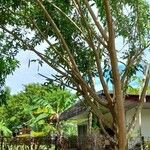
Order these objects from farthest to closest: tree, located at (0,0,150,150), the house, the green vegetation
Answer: the green vegetation
the house
tree, located at (0,0,150,150)

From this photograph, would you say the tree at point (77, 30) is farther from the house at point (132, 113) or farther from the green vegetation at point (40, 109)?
the house at point (132, 113)

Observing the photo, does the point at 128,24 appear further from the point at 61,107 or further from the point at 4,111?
the point at 4,111

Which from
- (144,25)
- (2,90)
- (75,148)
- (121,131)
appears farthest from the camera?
(75,148)

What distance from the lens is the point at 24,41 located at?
9305 mm

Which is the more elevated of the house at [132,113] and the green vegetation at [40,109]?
the green vegetation at [40,109]

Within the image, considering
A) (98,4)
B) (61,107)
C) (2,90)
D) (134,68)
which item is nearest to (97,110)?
(134,68)

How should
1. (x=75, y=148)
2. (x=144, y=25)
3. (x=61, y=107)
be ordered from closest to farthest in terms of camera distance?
1. (x=144, y=25)
2. (x=75, y=148)
3. (x=61, y=107)

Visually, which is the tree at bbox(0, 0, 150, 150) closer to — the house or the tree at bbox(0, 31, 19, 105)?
the tree at bbox(0, 31, 19, 105)

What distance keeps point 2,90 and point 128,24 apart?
14.6ft

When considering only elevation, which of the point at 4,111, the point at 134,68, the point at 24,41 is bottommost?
the point at 134,68

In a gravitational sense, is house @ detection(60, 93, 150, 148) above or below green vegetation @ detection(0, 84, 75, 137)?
below

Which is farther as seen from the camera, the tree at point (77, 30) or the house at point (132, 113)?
the house at point (132, 113)

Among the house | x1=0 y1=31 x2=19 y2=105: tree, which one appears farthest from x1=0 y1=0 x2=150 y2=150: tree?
the house

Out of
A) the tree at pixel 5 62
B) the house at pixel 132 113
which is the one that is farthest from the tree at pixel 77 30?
the house at pixel 132 113
